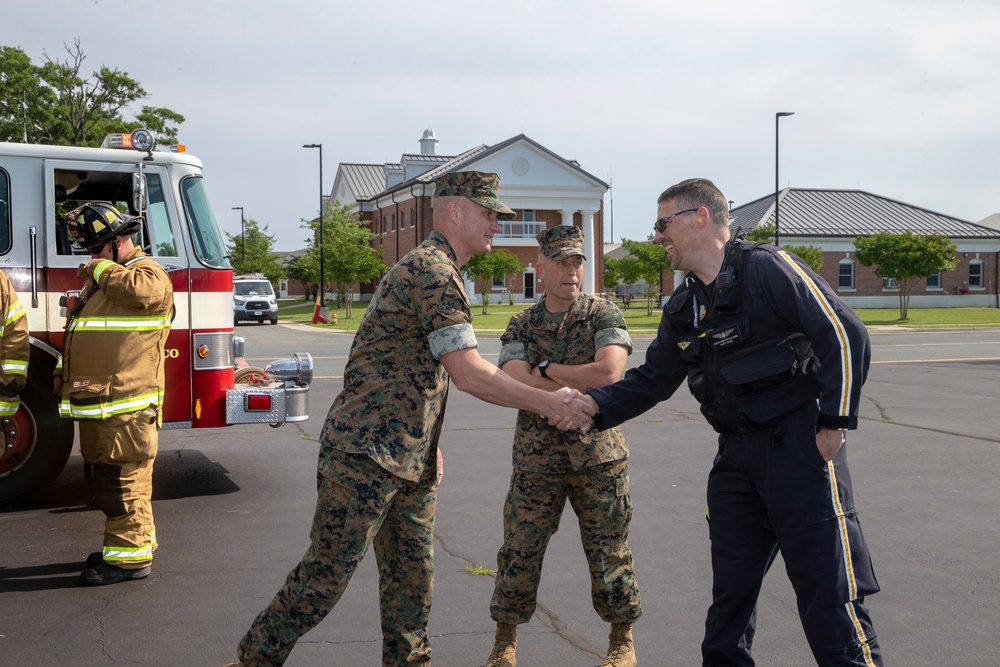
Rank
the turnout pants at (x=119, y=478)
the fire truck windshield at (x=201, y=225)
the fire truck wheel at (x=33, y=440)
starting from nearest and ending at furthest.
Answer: the turnout pants at (x=119, y=478) → the fire truck wheel at (x=33, y=440) → the fire truck windshield at (x=201, y=225)

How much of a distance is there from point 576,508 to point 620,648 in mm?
647

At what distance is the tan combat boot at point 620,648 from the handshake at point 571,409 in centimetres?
95

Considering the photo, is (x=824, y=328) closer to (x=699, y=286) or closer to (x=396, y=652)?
(x=699, y=286)

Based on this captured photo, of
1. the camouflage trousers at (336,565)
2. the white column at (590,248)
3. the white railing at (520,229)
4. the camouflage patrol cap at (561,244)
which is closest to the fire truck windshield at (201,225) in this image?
the camouflage patrol cap at (561,244)

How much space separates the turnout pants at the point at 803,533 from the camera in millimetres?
3408

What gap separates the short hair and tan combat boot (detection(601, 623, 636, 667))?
1.86 m

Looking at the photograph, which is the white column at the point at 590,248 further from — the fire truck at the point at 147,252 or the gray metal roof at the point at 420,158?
the fire truck at the point at 147,252

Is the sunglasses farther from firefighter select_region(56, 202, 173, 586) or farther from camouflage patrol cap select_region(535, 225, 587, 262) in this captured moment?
firefighter select_region(56, 202, 173, 586)

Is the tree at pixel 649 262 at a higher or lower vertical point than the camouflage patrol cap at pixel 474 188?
higher

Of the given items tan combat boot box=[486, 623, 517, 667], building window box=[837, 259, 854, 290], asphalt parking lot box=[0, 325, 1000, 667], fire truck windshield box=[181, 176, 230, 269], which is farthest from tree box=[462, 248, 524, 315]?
tan combat boot box=[486, 623, 517, 667]

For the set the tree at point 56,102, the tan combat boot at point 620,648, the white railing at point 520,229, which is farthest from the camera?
the white railing at point 520,229

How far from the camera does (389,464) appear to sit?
11.8 feet

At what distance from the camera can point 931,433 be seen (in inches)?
416

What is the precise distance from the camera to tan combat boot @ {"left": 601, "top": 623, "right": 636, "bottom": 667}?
4180 mm
